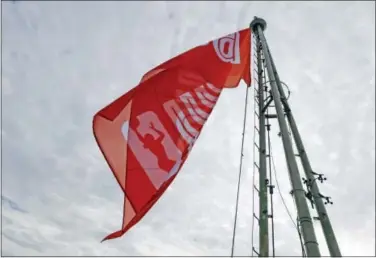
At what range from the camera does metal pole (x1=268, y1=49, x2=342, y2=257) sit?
5789 mm

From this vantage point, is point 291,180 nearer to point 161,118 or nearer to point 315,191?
point 315,191

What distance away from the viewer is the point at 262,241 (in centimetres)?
729

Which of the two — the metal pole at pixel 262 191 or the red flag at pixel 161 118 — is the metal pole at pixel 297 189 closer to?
the metal pole at pixel 262 191

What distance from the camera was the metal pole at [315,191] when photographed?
579cm

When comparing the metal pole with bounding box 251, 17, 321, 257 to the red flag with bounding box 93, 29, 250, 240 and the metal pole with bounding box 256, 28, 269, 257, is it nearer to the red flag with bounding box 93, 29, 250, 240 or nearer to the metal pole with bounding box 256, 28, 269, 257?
the metal pole with bounding box 256, 28, 269, 257

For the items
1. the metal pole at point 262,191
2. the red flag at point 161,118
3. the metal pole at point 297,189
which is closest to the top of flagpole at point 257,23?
the red flag at point 161,118

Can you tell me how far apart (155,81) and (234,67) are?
2.61 m

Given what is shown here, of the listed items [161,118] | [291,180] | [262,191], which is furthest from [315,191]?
[161,118]

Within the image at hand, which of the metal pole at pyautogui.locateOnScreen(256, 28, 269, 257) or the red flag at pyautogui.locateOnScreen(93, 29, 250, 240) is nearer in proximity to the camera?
the metal pole at pyautogui.locateOnScreen(256, 28, 269, 257)

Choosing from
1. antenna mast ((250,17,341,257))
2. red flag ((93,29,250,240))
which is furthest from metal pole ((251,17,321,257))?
red flag ((93,29,250,240))

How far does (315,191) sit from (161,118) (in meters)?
4.28

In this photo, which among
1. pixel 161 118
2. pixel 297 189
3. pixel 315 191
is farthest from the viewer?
pixel 161 118

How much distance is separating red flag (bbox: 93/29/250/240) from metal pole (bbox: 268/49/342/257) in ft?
6.90

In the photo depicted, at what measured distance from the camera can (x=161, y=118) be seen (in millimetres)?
8648
